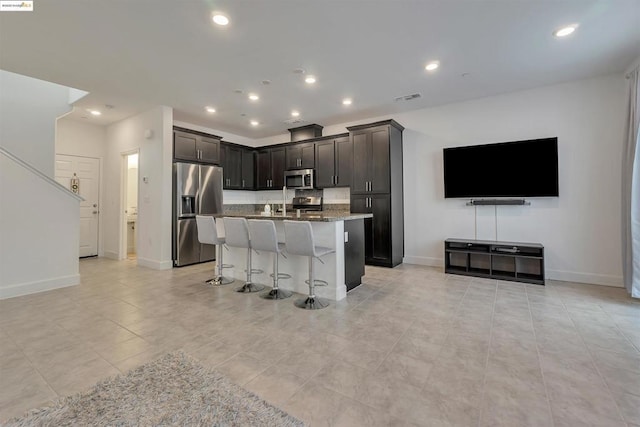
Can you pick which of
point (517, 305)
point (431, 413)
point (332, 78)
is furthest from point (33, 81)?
point (517, 305)

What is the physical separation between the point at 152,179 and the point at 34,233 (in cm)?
185

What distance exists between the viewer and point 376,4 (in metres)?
2.47

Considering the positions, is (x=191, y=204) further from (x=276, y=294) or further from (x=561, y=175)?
(x=561, y=175)

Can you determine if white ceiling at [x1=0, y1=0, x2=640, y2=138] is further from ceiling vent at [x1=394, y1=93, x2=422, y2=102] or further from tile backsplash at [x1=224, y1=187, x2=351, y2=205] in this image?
tile backsplash at [x1=224, y1=187, x2=351, y2=205]

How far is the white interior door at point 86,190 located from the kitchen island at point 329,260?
14.9ft

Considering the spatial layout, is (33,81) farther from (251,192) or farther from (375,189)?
(375,189)

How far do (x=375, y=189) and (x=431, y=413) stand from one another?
4.04 metres

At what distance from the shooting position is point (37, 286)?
3777 millimetres

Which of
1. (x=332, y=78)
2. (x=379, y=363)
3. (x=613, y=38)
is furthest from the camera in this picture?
(x=332, y=78)

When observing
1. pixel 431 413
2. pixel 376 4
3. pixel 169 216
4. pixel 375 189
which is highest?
pixel 376 4

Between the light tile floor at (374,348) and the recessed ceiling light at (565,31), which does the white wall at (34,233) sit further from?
the recessed ceiling light at (565,31)

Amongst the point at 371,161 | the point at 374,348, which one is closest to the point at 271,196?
the point at 371,161

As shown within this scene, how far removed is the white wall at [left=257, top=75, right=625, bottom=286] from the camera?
388cm

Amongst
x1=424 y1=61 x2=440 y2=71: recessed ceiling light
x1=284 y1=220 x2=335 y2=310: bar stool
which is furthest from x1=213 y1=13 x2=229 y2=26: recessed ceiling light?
x1=424 y1=61 x2=440 y2=71: recessed ceiling light
